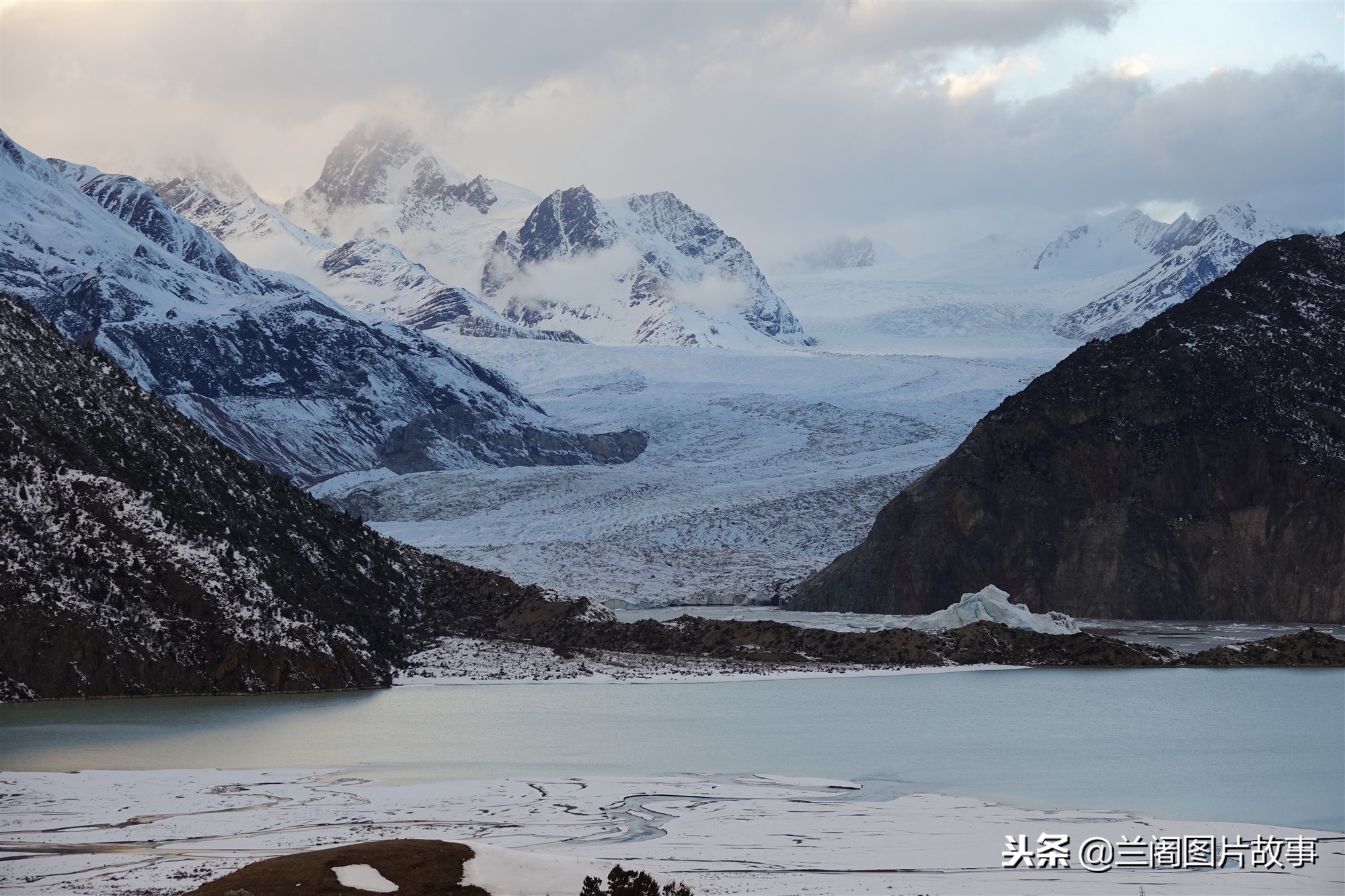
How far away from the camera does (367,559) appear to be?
4916 centimetres

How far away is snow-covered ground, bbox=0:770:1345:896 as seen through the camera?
55.3 feet

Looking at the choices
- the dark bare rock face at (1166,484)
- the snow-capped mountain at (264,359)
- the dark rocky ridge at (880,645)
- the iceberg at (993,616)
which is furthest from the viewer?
the snow-capped mountain at (264,359)

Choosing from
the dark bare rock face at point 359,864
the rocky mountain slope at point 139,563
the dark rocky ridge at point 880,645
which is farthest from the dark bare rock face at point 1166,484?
A: the dark bare rock face at point 359,864

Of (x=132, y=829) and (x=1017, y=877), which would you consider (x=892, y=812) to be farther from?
(x=132, y=829)

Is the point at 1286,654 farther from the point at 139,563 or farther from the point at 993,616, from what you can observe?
the point at 139,563

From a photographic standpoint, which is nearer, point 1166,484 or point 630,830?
point 630,830

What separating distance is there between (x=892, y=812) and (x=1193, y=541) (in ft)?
145

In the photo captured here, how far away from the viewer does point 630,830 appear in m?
19.6

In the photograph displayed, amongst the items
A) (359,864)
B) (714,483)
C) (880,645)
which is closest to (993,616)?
(880,645)

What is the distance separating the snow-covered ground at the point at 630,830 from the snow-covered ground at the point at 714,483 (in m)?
45.7

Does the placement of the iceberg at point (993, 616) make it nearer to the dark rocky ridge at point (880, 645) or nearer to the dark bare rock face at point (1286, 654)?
the dark rocky ridge at point (880, 645)

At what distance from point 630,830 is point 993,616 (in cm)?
3363

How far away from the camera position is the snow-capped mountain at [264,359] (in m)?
137

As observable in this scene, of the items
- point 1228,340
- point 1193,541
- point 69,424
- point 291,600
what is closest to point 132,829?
point 291,600
